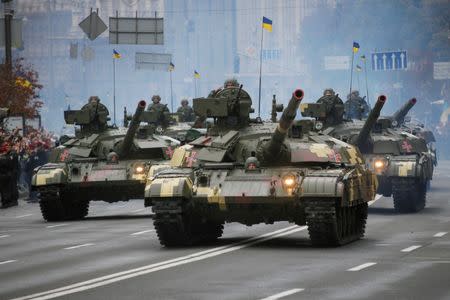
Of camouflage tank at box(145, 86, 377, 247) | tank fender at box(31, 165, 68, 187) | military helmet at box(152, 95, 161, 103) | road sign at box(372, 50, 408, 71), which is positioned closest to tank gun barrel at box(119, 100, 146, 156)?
tank fender at box(31, 165, 68, 187)

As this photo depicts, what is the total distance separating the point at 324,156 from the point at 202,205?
2399 mm

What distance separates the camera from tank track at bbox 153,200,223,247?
23.9m

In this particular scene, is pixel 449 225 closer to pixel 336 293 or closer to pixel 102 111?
pixel 102 111

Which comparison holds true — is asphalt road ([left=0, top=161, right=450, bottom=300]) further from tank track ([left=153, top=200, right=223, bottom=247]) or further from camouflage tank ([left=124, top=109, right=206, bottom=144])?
camouflage tank ([left=124, top=109, right=206, bottom=144])

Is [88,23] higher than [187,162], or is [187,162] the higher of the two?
[88,23]

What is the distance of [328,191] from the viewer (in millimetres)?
23266

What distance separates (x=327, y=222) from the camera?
2328 cm

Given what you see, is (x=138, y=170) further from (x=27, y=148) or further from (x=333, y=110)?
(x=27, y=148)

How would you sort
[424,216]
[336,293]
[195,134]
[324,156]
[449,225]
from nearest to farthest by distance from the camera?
1. [336,293]
2. [324,156]
3. [449,225]
4. [424,216]
5. [195,134]

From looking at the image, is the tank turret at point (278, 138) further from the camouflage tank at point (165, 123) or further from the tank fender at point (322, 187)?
the camouflage tank at point (165, 123)

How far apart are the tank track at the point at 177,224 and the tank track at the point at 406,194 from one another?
9381mm

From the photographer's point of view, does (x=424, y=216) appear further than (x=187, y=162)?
Yes

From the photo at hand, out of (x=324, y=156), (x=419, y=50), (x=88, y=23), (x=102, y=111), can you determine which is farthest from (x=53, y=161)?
(x=419, y=50)

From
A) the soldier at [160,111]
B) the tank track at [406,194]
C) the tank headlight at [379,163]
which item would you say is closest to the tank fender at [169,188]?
the tank track at [406,194]
